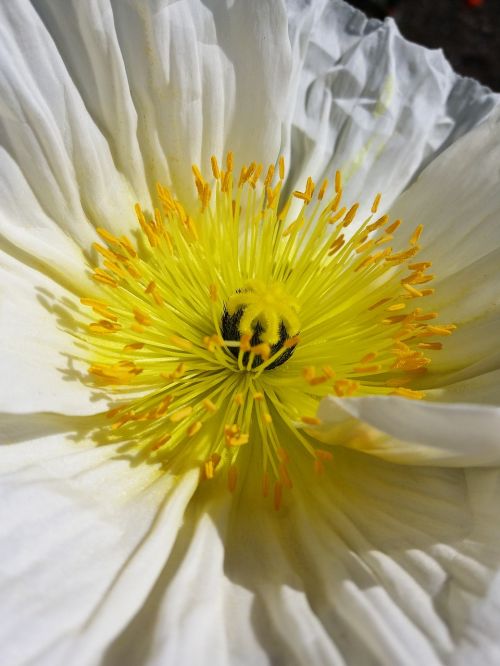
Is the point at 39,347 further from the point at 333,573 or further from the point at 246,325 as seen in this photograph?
the point at 333,573

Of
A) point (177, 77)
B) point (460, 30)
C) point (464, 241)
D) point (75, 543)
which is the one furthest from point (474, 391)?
point (460, 30)

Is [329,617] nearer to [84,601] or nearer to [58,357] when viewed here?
[84,601]

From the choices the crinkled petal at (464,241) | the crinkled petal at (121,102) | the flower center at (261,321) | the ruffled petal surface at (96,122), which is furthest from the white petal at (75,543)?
the crinkled petal at (464,241)

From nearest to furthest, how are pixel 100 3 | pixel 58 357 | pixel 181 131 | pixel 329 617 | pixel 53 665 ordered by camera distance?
1. pixel 53 665
2. pixel 329 617
3. pixel 58 357
4. pixel 100 3
5. pixel 181 131

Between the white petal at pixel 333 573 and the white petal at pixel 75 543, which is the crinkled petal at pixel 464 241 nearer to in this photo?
the white petal at pixel 333 573

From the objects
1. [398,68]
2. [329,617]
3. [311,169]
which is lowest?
[329,617]

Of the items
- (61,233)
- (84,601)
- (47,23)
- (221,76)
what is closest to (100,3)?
(47,23)

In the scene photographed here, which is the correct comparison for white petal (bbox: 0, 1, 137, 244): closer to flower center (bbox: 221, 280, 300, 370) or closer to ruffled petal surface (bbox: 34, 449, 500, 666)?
flower center (bbox: 221, 280, 300, 370)
